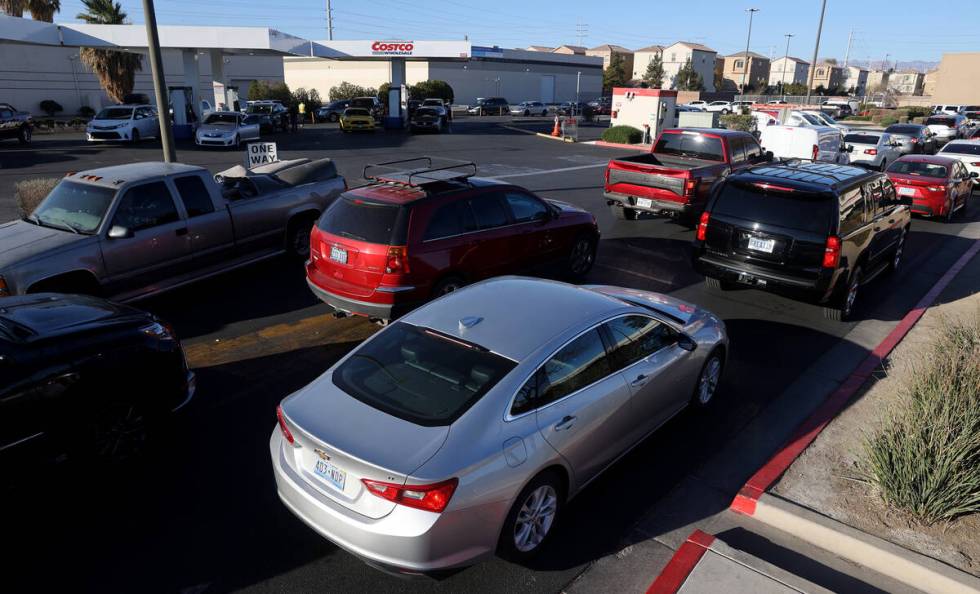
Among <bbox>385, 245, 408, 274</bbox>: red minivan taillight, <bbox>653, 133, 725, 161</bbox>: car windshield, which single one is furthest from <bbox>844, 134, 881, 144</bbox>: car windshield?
<bbox>385, 245, 408, 274</bbox>: red minivan taillight

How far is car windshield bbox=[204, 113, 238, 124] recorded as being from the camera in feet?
95.6

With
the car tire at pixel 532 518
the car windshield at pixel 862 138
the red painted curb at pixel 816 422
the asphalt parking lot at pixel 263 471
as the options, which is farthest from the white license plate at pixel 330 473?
the car windshield at pixel 862 138

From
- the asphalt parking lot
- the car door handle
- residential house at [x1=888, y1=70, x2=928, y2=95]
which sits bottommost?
the asphalt parking lot

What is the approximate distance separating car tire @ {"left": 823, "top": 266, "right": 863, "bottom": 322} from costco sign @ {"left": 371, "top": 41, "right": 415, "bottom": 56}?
36673 mm

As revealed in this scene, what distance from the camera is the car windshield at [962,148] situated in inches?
822

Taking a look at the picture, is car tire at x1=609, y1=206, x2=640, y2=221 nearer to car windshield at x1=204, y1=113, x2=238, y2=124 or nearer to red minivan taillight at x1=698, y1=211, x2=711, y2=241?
red minivan taillight at x1=698, y1=211, x2=711, y2=241

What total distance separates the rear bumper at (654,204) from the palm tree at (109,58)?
3885 centimetres

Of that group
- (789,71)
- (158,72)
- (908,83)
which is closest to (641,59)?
(789,71)

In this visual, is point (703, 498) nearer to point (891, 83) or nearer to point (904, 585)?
point (904, 585)

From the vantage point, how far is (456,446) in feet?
12.3

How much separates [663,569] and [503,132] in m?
37.6

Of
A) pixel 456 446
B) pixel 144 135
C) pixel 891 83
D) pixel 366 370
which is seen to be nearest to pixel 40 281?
pixel 366 370

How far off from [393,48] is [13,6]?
79.9 feet

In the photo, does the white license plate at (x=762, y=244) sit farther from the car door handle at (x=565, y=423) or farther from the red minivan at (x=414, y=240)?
the car door handle at (x=565, y=423)
